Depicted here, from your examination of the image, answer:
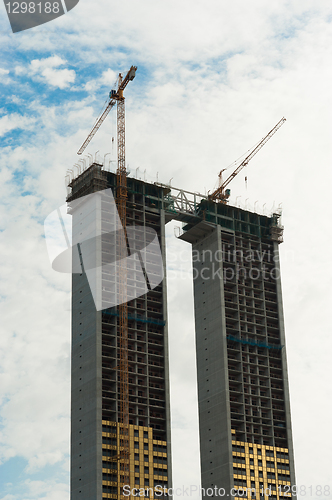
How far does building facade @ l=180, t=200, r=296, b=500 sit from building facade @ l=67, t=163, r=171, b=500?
14872 millimetres

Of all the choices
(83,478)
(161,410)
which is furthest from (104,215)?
(83,478)

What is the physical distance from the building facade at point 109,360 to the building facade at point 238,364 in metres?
14.9

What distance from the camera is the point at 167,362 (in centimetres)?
17262

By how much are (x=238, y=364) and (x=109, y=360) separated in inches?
1325

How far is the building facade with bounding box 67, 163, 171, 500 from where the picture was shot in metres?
156

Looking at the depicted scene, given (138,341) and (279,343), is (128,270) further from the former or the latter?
(279,343)

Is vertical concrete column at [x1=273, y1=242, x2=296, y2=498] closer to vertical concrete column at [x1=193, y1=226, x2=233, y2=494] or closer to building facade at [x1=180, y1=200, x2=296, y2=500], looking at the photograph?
building facade at [x1=180, y1=200, x2=296, y2=500]

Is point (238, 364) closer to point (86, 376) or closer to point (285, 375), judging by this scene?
point (285, 375)

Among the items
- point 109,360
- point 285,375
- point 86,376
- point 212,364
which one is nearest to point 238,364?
point 212,364

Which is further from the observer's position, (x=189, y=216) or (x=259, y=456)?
(x=189, y=216)

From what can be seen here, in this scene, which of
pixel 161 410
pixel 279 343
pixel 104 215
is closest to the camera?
pixel 161 410

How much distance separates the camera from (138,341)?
170 metres

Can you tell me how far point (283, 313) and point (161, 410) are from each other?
44626 millimetres

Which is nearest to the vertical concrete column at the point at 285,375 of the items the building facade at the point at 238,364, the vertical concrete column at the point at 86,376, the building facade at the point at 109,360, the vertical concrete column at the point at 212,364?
the building facade at the point at 238,364
